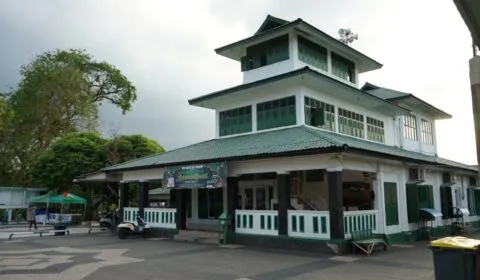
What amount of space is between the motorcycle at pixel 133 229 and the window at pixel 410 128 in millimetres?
15087

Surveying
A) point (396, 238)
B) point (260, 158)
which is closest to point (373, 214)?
point (396, 238)

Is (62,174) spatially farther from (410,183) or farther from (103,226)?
(410,183)

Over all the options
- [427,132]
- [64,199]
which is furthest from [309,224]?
[64,199]

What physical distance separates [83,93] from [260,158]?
31.0m

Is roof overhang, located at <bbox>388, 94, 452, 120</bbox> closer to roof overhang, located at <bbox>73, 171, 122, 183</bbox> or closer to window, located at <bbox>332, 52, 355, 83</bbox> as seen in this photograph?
window, located at <bbox>332, 52, 355, 83</bbox>

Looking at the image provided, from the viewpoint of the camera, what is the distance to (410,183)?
17312mm

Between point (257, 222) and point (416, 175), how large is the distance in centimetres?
751

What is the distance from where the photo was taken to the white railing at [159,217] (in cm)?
1867

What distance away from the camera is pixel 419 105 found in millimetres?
24203

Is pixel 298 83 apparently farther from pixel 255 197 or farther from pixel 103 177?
pixel 103 177

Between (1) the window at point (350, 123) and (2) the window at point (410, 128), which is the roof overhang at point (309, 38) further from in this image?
(2) the window at point (410, 128)

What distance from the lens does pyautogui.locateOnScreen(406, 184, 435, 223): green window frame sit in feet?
56.0

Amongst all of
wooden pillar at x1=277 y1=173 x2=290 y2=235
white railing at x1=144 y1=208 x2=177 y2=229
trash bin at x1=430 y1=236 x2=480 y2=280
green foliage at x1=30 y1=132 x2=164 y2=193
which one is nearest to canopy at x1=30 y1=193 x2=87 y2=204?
green foliage at x1=30 y1=132 x2=164 y2=193

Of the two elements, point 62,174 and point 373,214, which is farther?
point 62,174
